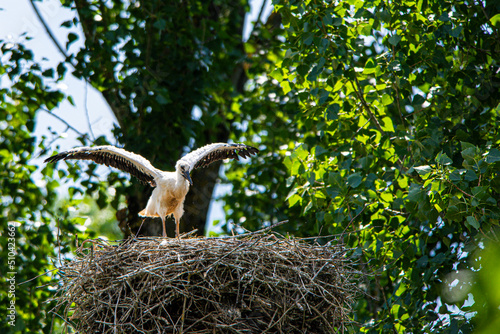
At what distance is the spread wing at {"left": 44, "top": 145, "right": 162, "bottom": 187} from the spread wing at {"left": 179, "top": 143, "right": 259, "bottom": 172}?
17.5 inches

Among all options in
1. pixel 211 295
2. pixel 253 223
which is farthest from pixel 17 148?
pixel 211 295

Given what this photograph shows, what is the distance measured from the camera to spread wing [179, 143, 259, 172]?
6.09 meters

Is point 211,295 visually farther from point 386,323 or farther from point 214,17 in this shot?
point 214,17

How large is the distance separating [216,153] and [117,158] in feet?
3.93

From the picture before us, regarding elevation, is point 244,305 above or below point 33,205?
below

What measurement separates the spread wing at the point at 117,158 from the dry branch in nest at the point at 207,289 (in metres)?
1.36

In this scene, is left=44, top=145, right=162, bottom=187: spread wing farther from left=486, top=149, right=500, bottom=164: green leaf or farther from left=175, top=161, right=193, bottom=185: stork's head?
left=486, top=149, right=500, bottom=164: green leaf

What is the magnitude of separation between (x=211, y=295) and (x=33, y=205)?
572 cm

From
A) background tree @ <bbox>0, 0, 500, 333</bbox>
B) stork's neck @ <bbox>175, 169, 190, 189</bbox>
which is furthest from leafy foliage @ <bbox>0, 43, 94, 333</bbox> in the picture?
stork's neck @ <bbox>175, 169, 190, 189</bbox>

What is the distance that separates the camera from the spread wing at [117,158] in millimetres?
5668

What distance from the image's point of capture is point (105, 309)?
4.42m

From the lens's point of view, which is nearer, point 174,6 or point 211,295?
point 211,295

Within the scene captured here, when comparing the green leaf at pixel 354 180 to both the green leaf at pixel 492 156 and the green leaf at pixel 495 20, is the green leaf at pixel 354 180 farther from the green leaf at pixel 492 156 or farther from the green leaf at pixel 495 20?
the green leaf at pixel 495 20

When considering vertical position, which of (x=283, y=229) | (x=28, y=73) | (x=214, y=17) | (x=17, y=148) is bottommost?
(x=283, y=229)
